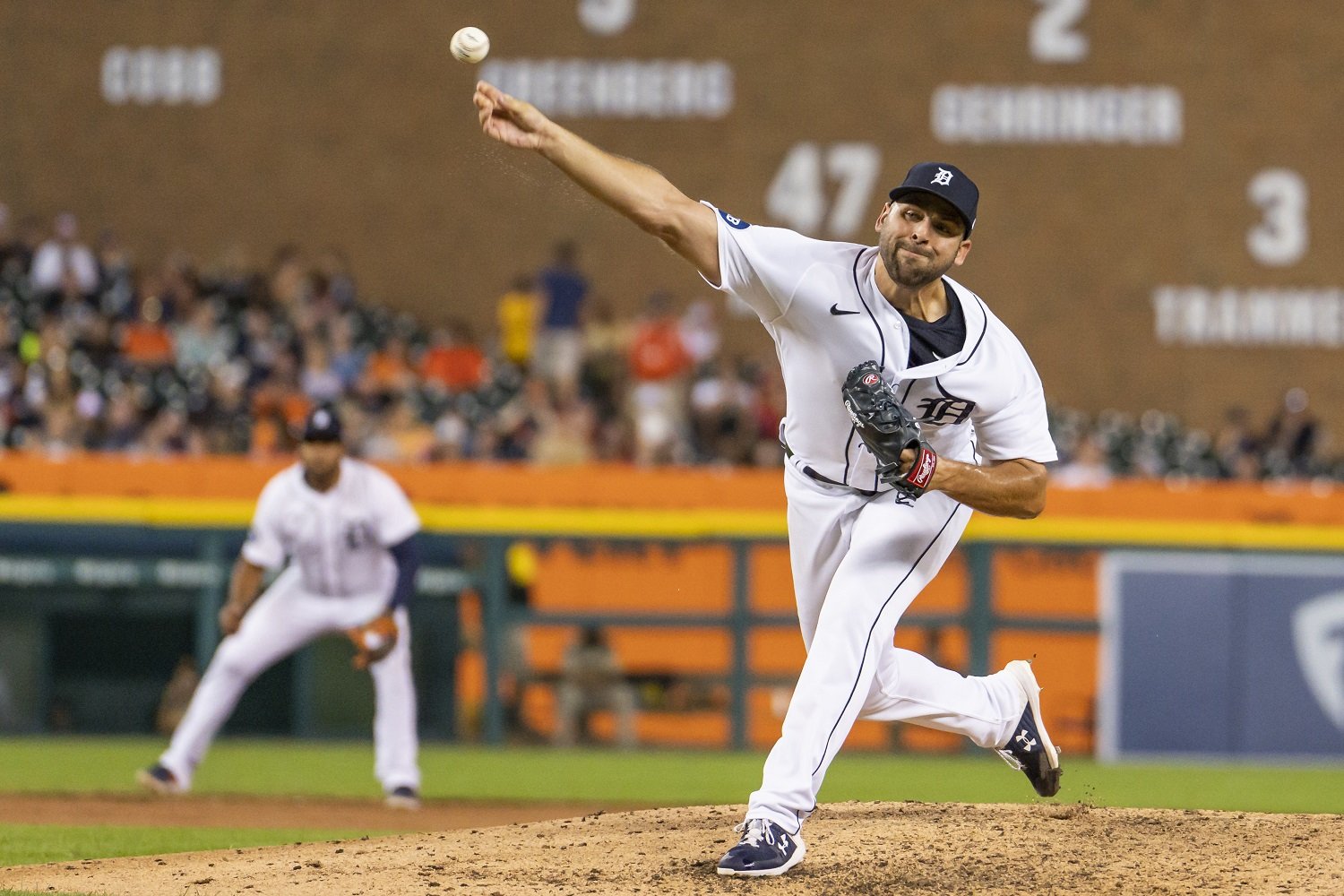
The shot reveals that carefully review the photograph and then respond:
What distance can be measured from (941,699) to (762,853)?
107 centimetres

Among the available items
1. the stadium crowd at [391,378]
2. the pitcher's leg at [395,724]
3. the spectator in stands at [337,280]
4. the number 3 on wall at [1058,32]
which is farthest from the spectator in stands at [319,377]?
the number 3 on wall at [1058,32]

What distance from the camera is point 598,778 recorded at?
986 centimetres

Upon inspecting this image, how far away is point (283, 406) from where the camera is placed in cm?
1362

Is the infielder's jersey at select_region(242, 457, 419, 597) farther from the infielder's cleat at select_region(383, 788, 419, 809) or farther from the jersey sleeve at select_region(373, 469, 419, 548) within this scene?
the infielder's cleat at select_region(383, 788, 419, 809)

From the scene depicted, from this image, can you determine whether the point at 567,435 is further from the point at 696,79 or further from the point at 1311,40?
the point at 1311,40

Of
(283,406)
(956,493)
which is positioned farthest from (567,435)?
(956,493)

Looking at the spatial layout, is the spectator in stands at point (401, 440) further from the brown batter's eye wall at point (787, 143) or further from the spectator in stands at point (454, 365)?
the brown batter's eye wall at point (787, 143)

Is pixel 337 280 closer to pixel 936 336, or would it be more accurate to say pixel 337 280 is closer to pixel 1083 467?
pixel 1083 467

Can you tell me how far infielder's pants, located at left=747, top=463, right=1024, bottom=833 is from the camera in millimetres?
5332

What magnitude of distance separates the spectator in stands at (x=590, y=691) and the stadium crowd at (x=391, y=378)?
2.10 meters

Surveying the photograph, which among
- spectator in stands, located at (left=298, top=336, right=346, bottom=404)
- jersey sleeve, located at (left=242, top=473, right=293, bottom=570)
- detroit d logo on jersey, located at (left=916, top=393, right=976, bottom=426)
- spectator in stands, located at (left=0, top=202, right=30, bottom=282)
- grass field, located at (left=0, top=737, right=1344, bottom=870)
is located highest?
spectator in stands, located at (left=0, top=202, right=30, bottom=282)

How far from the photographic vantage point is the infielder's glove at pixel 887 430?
5.04 metres

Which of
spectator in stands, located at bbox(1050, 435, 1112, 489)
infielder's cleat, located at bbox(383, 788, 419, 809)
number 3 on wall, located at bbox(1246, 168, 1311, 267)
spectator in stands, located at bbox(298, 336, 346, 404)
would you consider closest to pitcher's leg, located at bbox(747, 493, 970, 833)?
infielder's cleat, located at bbox(383, 788, 419, 809)

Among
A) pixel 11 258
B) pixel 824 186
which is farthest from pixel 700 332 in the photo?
pixel 11 258
